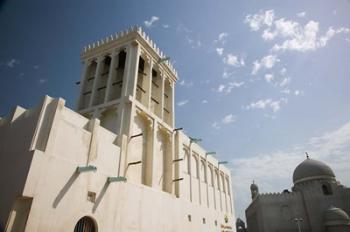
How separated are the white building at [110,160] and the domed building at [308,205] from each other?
894 inches

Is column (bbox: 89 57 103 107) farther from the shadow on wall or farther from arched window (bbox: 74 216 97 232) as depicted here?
arched window (bbox: 74 216 97 232)

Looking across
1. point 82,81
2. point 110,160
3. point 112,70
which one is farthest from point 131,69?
point 110,160

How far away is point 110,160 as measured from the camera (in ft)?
43.5

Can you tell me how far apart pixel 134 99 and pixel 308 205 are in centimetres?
4285

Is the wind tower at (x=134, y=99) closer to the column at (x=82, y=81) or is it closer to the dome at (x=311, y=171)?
the column at (x=82, y=81)

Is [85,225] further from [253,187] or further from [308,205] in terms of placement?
[253,187]

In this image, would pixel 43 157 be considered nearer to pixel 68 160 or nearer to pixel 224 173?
pixel 68 160

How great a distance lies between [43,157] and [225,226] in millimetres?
23440

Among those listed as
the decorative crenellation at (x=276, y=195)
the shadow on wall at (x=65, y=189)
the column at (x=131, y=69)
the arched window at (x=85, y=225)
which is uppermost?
the column at (x=131, y=69)

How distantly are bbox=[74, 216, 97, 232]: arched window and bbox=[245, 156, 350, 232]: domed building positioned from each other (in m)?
40.6

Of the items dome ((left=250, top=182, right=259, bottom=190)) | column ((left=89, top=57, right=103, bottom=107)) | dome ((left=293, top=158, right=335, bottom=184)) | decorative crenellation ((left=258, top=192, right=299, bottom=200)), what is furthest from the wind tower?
dome ((left=250, top=182, right=259, bottom=190))

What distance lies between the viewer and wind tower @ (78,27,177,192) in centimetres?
1648

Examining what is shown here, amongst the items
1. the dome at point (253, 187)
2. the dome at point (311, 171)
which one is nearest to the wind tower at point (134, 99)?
the dome at point (311, 171)

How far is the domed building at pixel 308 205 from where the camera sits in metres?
43.5
